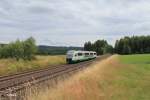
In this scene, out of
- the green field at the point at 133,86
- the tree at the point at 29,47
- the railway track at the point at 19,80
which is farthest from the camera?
the tree at the point at 29,47

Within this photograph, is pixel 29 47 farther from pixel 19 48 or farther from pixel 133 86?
pixel 133 86

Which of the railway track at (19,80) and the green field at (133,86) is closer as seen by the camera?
the railway track at (19,80)

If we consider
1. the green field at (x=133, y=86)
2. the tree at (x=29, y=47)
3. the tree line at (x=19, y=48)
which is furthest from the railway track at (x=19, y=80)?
the tree line at (x=19, y=48)

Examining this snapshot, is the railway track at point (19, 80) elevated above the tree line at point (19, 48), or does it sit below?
below

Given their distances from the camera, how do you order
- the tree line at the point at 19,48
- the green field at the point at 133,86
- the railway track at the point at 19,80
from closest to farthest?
the railway track at the point at 19,80
the green field at the point at 133,86
the tree line at the point at 19,48

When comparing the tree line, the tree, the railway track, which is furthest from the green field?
the tree line

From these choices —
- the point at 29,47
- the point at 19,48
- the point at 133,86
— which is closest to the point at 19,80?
the point at 133,86

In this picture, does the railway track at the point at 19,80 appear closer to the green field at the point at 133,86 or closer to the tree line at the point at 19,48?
the green field at the point at 133,86

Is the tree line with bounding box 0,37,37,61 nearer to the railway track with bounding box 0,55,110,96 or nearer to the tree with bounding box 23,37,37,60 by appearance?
the tree with bounding box 23,37,37,60

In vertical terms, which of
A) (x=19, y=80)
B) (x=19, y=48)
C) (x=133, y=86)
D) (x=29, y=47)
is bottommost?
(x=133, y=86)

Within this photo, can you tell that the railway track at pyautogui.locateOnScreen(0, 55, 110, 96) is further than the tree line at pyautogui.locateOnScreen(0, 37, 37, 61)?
No

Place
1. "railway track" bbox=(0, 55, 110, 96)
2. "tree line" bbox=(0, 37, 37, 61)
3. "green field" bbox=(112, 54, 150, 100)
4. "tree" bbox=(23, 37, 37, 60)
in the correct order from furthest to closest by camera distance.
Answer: "tree line" bbox=(0, 37, 37, 61) < "tree" bbox=(23, 37, 37, 60) < "green field" bbox=(112, 54, 150, 100) < "railway track" bbox=(0, 55, 110, 96)

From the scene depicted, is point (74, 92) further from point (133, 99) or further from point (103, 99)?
point (133, 99)

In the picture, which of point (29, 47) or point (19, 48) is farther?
point (29, 47)
